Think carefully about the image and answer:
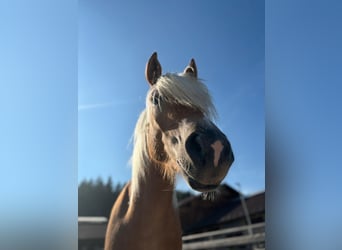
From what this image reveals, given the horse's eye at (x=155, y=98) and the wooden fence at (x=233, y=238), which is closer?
the horse's eye at (x=155, y=98)

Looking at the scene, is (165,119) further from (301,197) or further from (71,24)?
(301,197)

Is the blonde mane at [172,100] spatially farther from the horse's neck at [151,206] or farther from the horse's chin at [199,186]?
the horse's chin at [199,186]

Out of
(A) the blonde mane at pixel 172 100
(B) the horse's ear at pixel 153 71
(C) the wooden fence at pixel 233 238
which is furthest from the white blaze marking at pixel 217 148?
(C) the wooden fence at pixel 233 238

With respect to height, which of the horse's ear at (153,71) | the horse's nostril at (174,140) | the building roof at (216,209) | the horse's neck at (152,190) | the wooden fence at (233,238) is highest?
the horse's ear at (153,71)

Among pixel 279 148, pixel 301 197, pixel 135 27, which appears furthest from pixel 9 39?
pixel 301 197

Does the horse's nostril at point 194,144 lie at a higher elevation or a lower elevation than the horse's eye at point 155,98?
lower

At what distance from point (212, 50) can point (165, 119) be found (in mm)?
488

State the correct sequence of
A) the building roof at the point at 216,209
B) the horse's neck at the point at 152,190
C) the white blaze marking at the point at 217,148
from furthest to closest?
1. the building roof at the point at 216,209
2. the horse's neck at the point at 152,190
3. the white blaze marking at the point at 217,148

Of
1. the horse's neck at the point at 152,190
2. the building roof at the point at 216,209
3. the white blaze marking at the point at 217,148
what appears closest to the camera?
the white blaze marking at the point at 217,148

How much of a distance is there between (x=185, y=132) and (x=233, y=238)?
61cm

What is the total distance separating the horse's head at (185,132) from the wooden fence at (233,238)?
0.41 m

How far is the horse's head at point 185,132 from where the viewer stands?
2.78 ft

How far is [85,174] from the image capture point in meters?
1.15

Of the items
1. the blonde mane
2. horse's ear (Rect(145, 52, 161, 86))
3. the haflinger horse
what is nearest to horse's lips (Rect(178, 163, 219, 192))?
the haflinger horse
